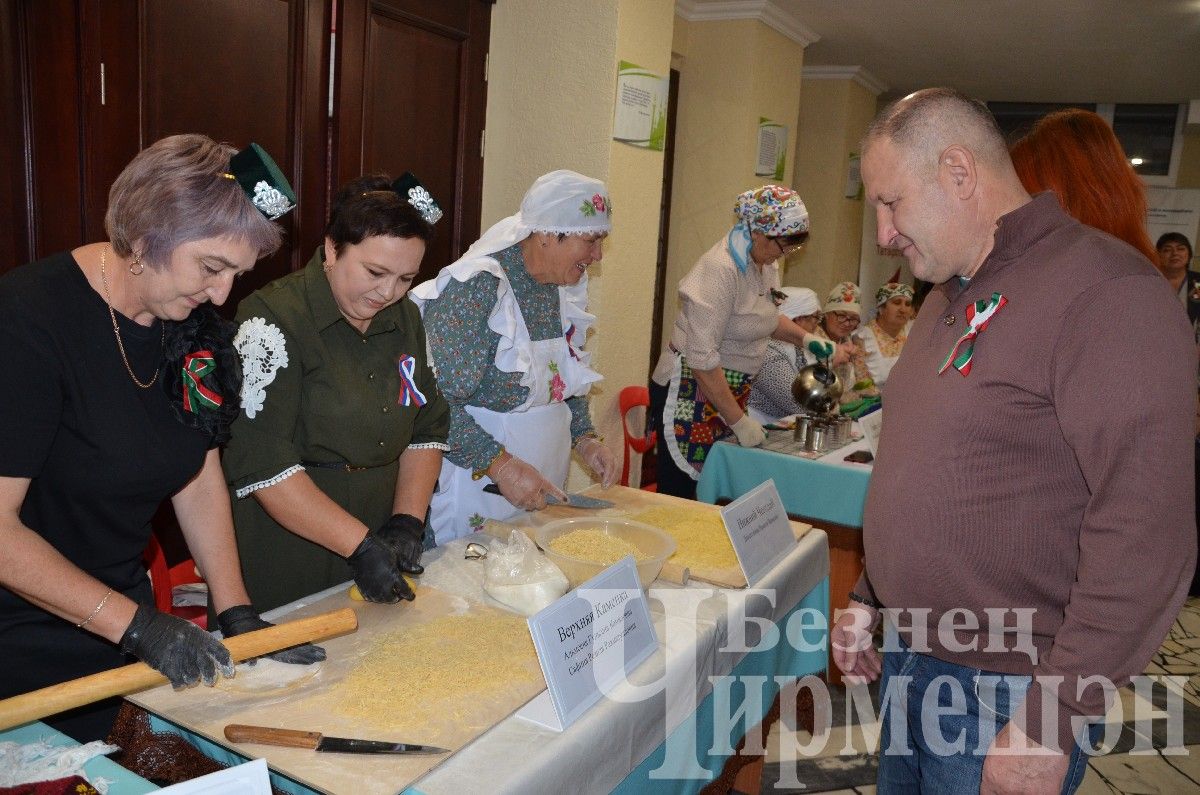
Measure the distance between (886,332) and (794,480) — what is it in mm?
1971

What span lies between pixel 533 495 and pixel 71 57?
5.14ft

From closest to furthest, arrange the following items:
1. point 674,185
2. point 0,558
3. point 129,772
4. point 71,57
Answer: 1. point 129,772
2. point 0,558
3. point 71,57
4. point 674,185

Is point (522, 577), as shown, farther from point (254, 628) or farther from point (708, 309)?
point (708, 309)

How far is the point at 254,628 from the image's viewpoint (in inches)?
53.7

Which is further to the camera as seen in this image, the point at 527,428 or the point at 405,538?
the point at 527,428

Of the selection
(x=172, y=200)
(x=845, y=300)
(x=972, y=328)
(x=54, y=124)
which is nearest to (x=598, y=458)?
(x=972, y=328)

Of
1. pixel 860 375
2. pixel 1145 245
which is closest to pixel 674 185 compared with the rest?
pixel 860 375

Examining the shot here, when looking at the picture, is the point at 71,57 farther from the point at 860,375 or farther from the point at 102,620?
the point at 860,375

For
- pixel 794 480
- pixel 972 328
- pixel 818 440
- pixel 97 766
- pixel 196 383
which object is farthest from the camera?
pixel 818 440

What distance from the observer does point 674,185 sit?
17.9 ft

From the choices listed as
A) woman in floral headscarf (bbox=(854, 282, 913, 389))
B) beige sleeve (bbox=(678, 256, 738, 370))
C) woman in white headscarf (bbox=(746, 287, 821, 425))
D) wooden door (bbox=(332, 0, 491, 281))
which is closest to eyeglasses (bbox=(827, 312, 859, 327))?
woman in floral headscarf (bbox=(854, 282, 913, 389))

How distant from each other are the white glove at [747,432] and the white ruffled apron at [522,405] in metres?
0.86

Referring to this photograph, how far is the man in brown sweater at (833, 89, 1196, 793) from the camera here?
1044mm

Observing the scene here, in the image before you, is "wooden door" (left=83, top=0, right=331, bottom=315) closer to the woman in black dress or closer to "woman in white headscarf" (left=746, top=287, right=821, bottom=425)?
the woman in black dress
